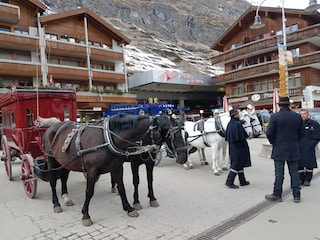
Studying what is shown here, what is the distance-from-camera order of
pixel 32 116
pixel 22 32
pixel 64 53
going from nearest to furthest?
pixel 32 116 → pixel 22 32 → pixel 64 53

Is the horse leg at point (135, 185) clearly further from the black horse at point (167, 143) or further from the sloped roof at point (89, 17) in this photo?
the sloped roof at point (89, 17)

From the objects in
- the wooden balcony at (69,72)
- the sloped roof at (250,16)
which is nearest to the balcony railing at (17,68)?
the wooden balcony at (69,72)

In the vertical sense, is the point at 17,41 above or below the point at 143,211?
above

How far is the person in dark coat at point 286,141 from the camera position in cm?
480

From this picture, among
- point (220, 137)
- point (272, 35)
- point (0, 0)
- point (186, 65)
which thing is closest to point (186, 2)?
point (186, 65)

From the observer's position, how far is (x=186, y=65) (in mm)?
51406

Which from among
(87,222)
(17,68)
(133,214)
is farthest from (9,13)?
(133,214)

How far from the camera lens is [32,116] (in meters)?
6.53

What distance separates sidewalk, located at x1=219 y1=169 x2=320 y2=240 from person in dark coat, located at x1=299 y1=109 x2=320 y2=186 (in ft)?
3.43

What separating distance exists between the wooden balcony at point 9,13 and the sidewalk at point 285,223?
2461cm

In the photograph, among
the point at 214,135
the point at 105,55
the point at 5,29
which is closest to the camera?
the point at 214,135

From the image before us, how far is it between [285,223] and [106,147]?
9.98ft

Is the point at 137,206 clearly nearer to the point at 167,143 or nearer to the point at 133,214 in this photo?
the point at 133,214

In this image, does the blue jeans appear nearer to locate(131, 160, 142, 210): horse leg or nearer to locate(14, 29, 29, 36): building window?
locate(131, 160, 142, 210): horse leg
